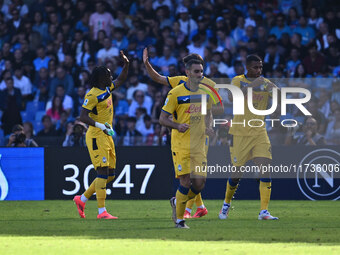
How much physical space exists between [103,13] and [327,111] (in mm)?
7737

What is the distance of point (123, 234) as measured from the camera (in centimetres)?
990

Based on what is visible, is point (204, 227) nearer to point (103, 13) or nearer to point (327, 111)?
point (327, 111)

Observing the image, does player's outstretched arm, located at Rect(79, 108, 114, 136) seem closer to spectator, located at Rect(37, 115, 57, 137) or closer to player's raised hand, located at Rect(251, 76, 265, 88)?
player's raised hand, located at Rect(251, 76, 265, 88)

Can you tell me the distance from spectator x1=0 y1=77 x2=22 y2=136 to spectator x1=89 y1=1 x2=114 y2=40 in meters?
2.82

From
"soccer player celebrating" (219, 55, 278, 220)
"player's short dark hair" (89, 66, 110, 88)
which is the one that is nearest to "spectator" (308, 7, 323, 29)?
"soccer player celebrating" (219, 55, 278, 220)

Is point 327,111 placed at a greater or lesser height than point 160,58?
lesser

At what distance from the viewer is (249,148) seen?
12047 millimetres

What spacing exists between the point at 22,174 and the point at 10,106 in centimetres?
365

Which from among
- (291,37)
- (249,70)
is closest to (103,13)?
(291,37)

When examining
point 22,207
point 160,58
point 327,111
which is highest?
point 160,58

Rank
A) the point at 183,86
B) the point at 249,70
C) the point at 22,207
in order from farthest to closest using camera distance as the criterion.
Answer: the point at 22,207
the point at 249,70
the point at 183,86

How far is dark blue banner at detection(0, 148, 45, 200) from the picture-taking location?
16844 mm

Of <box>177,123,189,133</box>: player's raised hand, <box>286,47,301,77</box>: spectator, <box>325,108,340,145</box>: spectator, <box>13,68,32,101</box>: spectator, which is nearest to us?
<box>177,123,189,133</box>: player's raised hand

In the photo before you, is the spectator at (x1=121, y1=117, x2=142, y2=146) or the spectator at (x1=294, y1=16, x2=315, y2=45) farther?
the spectator at (x1=294, y1=16, x2=315, y2=45)
